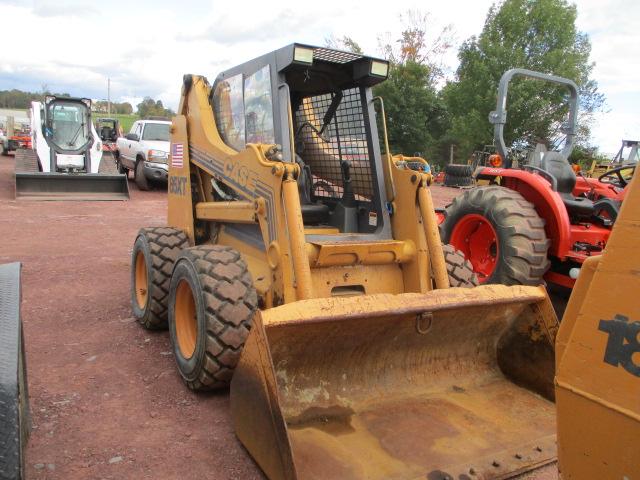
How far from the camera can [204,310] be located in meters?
3.34

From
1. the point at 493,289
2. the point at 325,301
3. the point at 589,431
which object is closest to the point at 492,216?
the point at 493,289

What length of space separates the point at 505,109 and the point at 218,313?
4.40 metres

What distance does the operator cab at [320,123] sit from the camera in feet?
12.8

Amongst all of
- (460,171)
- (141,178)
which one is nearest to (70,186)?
(141,178)

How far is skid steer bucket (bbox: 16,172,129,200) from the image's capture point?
13.2 m

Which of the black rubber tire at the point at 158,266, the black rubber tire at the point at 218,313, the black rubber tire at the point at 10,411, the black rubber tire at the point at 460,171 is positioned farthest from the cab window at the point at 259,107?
the black rubber tire at the point at 460,171

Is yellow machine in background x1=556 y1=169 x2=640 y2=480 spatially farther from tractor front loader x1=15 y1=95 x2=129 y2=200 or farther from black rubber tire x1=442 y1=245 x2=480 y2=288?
tractor front loader x1=15 y1=95 x2=129 y2=200

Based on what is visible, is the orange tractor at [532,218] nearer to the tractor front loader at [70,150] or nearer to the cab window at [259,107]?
the cab window at [259,107]

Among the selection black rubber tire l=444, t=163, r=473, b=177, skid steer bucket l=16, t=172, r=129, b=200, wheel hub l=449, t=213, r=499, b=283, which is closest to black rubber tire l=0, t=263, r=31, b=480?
wheel hub l=449, t=213, r=499, b=283

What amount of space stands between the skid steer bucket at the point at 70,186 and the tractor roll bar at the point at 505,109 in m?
10.3

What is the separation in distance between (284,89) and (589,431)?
117 inches

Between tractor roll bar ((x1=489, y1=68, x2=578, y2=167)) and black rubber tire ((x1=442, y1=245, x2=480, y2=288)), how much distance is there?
2.22 metres

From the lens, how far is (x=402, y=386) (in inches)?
136

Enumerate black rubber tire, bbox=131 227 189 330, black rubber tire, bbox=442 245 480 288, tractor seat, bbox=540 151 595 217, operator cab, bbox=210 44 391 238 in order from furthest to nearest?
tractor seat, bbox=540 151 595 217 → black rubber tire, bbox=131 227 189 330 → black rubber tire, bbox=442 245 480 288 → operator cab, bbox=210 44 391 238
